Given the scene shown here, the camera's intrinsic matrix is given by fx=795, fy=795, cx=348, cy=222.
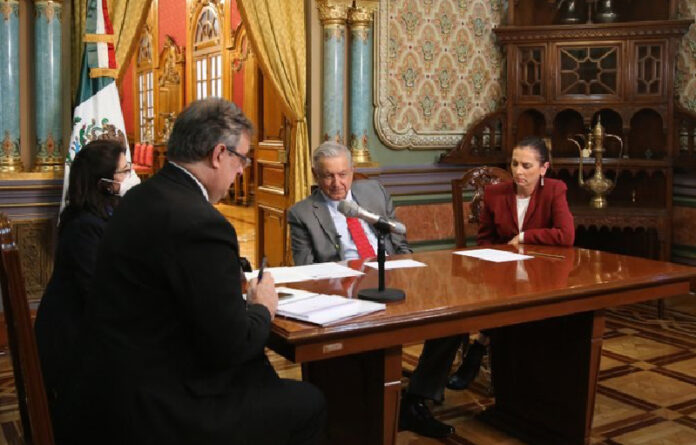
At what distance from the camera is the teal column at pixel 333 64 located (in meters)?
5.60

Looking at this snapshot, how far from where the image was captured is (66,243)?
2.61m

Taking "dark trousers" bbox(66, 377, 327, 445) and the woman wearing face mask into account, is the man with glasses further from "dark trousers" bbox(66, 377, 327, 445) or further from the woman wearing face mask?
the woman wearing face mask

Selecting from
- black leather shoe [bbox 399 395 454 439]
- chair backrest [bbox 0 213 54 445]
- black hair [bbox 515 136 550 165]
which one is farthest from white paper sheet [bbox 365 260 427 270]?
chair backrest [bbox 0 213 54 445]

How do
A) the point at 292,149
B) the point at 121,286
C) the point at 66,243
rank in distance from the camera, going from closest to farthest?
the point at 121,286 → the point at 66,243 → the point at 292,149

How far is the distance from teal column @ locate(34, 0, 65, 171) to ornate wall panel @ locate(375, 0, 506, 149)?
2.25m

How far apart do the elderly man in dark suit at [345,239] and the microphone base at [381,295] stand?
2.55 ft

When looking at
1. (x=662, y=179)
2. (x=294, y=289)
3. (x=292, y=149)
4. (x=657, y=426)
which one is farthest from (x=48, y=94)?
(x=662, y=179)

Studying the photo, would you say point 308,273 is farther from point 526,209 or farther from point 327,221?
point 526,209

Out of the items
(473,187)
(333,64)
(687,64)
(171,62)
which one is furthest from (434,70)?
(171,62)

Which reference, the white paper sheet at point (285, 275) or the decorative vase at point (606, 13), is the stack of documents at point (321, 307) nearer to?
the white paper sheet at point (285, 275)

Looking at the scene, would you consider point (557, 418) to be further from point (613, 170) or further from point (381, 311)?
point (613, 170)

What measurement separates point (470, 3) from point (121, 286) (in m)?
4.93

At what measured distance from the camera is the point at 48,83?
15.5 ft

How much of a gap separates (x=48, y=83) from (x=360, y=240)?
7.79 feet
